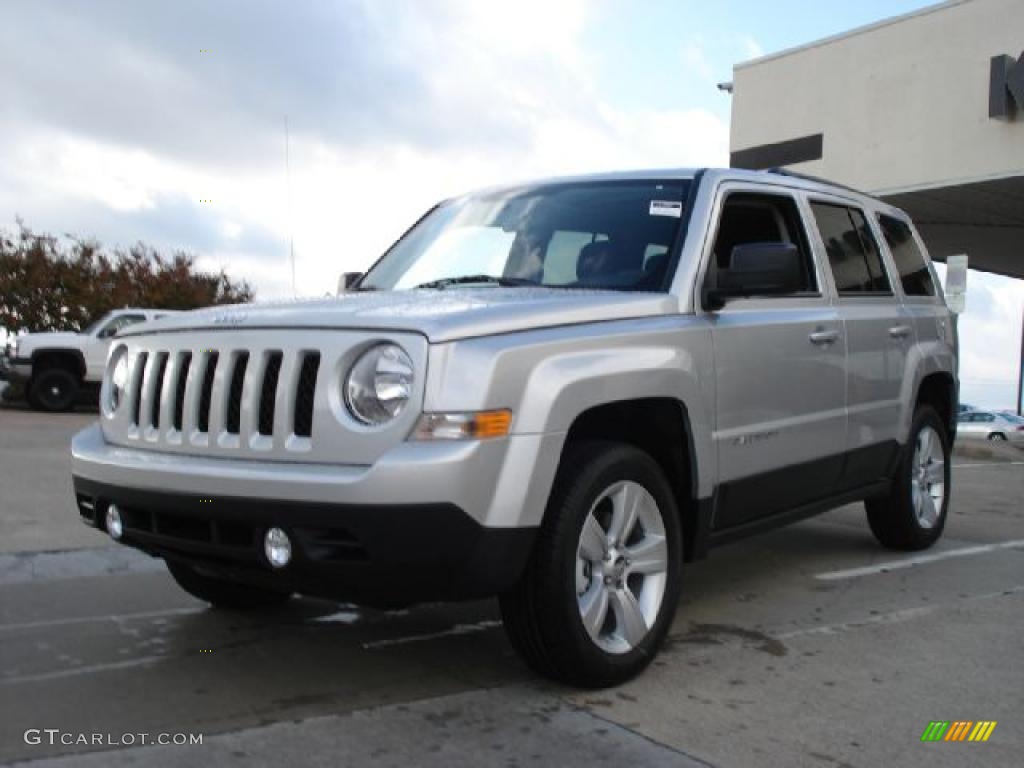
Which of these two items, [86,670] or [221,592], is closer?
[86,670]

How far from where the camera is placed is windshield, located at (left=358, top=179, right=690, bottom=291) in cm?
439

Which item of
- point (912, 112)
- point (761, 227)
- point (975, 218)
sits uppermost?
point (912, 112)

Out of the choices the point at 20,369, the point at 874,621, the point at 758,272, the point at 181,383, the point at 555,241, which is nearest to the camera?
the point at 181,383

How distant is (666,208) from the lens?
4547 mm

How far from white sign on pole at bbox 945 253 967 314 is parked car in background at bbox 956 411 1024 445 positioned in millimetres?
16956

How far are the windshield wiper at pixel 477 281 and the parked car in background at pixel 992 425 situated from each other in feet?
96.0

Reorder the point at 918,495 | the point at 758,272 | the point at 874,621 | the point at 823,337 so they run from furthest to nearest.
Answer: the point at 918,495 → the point at 823,337 → the point at 874,621 → the point at 758,272

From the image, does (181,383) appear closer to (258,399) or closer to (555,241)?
Answer: (258,399)

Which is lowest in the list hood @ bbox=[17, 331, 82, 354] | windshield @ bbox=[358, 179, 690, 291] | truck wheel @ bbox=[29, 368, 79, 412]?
truck wheel @ bbox=[29, 368, 79, 412]

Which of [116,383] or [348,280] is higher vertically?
[348,280]

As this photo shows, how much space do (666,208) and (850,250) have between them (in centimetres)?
157

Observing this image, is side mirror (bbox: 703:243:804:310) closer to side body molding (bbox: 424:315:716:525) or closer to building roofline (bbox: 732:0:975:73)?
side body molding (bbox: 424:315:716:525)

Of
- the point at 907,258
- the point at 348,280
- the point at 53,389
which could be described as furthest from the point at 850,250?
the point at 53,389

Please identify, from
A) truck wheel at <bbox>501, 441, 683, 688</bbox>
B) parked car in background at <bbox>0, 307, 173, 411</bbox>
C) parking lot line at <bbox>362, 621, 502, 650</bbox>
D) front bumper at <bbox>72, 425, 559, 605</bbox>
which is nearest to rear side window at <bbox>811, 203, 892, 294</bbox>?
truck wheel at <bbox>501, 441, 683, 688</bbox>
